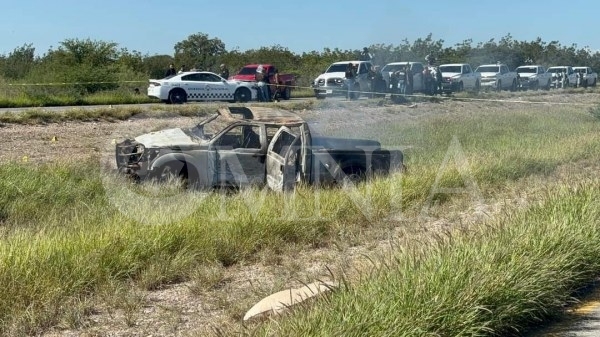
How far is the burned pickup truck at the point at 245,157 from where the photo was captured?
1098 centimetres

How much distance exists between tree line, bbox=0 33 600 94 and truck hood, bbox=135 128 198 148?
2002 cm

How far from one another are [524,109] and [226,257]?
2414cm

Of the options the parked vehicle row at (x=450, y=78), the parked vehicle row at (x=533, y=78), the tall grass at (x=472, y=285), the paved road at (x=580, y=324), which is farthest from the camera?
the parked vehicle row at (x=533, y=78)

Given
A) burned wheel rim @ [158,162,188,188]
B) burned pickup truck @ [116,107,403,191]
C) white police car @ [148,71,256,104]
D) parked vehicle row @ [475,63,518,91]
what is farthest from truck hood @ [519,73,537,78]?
burned wheel rim @ [158,162,188,188]

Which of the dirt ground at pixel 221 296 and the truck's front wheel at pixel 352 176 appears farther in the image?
the truck's front wheel at pixel 352 176

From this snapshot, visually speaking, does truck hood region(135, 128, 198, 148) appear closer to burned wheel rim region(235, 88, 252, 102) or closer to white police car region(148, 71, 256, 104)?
white police car region(148, 71, 256, 104)

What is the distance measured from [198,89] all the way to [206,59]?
26.0 m

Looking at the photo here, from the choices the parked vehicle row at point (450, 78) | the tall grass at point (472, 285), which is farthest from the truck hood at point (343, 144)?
the parked vehicle row at point (450, 78)

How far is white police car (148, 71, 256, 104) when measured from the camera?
28891 millimetres

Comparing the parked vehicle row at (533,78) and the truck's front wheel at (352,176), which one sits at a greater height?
the truck's front wheel at (352,176)

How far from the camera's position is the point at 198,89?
29641 mm

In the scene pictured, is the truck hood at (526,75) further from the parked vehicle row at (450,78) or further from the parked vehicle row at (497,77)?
the parked vehicle row at (497,77)

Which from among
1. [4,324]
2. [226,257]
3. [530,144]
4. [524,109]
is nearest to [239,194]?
[226,257]

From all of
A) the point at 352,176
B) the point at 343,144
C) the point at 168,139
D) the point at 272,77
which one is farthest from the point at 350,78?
the point at 168,139
